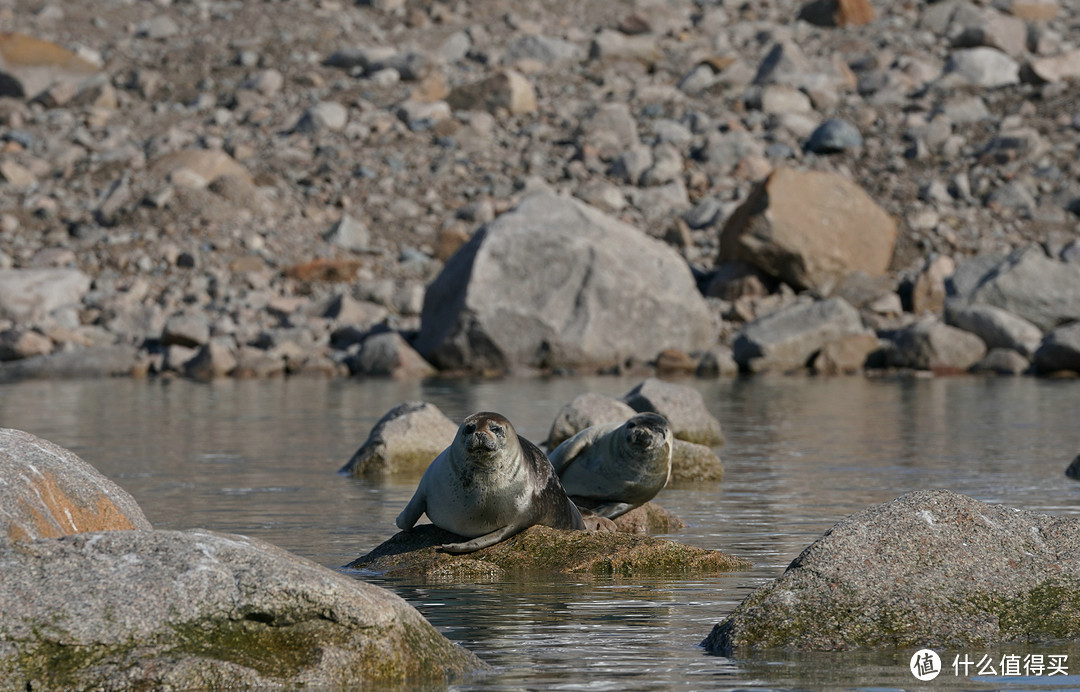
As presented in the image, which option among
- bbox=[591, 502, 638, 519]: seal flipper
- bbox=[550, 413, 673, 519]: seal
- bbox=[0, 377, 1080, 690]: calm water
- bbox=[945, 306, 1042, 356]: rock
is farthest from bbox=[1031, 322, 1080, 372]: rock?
bbox=[591, 502, 638, 519]: seal flipper

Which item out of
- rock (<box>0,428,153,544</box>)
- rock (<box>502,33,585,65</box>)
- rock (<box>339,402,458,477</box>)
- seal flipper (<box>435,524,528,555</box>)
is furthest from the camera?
rock (<box>502,33,585,65</box>)

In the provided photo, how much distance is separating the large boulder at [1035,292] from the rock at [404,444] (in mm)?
21683

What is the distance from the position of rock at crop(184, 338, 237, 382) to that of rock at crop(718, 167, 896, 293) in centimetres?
1274

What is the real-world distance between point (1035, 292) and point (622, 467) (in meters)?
26.0

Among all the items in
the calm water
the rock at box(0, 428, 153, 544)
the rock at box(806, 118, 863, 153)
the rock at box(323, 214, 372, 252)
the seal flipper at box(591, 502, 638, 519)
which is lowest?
the calm water

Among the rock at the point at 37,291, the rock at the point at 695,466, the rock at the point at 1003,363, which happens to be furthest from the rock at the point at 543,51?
the rock at the point at 695,466

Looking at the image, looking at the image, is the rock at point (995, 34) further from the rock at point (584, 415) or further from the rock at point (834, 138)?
the rock at point (584, 415)

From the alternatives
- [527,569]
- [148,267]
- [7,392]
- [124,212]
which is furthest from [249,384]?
[527,569]

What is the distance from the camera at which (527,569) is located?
33.1 ft

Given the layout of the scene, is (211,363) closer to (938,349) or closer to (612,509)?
(938,349)

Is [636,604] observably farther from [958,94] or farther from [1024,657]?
[958,94]

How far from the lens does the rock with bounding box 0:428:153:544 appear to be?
8094mm

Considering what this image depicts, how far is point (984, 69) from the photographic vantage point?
178 ft

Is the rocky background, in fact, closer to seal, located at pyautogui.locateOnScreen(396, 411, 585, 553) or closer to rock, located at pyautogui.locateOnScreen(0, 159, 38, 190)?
rock, located at pyautogui.locateOnScreen(0, 159, 38, 190)
